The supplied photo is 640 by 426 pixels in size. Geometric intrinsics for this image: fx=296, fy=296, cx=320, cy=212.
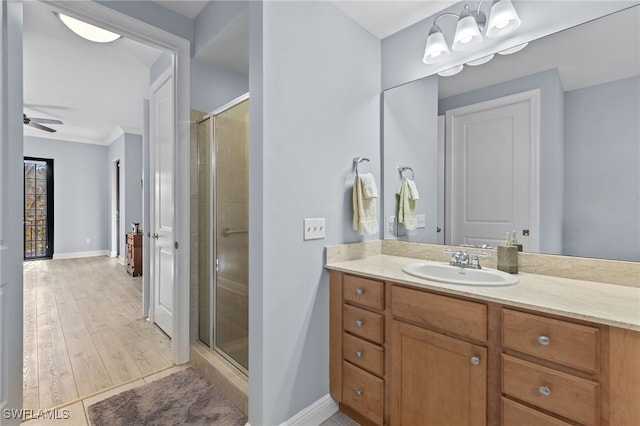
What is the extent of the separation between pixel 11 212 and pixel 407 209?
219cm

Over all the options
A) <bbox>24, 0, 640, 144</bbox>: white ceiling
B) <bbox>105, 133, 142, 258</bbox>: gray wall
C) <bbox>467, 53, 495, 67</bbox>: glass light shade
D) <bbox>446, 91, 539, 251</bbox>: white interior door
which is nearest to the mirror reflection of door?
<bbox>105, 133, 142, 258</bbox>: gray wall

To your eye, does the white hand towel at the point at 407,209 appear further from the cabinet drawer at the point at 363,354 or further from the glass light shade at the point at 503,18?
the glass light shade at the point at 503,18

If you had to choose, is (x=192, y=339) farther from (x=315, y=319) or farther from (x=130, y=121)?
(x=130, y=121)

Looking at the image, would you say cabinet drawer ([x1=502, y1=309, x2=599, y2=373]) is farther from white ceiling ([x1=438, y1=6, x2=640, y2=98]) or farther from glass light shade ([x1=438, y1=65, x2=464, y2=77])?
glass light shade ([x1=438, y1=65, x2=464, y2=77])

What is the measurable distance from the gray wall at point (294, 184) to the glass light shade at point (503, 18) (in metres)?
0.79

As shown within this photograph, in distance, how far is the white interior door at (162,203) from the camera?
2.53 metres

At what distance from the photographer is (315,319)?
1.68 metres

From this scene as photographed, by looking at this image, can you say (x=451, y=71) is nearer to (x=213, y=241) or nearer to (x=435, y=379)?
(x=435, y=379)

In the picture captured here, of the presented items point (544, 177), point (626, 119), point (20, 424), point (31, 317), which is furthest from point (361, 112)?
point (31, 317)

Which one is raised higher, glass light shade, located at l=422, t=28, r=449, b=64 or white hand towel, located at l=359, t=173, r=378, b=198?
glass light shade, located at l=422, t=28, r=449, b=64

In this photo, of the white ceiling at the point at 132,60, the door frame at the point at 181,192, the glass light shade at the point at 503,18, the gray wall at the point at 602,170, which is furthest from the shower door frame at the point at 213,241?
the gray wall at the point at 602,170

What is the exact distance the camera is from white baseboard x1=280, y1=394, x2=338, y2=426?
1.55 m

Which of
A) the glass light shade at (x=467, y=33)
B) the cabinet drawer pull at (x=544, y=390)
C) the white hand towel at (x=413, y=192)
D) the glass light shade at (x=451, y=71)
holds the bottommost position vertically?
the cabinet drawer pull at (x=544, y=390)

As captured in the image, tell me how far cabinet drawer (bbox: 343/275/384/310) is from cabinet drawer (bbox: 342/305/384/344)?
47mm
